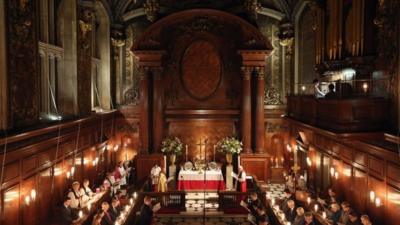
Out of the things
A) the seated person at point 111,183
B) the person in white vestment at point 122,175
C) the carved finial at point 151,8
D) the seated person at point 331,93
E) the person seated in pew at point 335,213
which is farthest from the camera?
the carved finial at point 151,8

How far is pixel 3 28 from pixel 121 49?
40.2 feet

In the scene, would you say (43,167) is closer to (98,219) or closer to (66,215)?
(66,215)

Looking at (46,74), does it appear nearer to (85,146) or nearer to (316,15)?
(85,146)

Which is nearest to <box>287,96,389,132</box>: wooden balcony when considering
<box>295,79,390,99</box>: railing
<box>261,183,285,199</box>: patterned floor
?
<box>295,79,390,99</box>: railing

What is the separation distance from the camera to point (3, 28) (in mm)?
10789

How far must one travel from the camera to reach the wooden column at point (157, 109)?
20328 millimetres

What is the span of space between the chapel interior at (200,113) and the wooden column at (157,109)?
71mm

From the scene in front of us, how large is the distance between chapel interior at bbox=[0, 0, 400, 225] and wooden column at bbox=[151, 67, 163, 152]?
2.8 inches

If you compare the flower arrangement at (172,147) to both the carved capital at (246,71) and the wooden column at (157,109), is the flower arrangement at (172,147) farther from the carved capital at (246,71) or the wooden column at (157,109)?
the carved capital at (246,71)

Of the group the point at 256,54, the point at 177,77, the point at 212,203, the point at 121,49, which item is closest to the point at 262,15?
the point at 256,54

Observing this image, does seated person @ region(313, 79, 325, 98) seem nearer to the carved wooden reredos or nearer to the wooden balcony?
the wooden balcony

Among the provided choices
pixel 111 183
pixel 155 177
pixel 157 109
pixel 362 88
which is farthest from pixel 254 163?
pixel 362 88

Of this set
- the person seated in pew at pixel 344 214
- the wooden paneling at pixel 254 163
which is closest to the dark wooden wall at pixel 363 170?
the person seated in pew at pixel 344 214

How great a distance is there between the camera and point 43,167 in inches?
484
